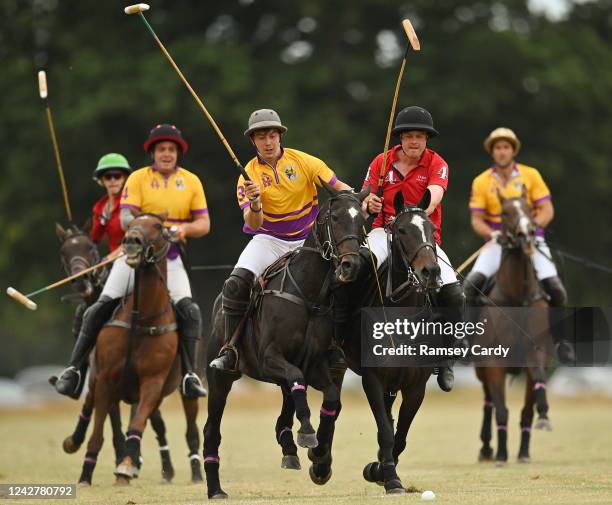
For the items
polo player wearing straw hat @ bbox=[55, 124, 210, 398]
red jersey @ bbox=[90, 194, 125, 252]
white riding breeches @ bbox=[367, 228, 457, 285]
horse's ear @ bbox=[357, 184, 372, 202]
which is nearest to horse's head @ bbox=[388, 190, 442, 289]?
horse's ear @ bbox=[357, 184, 372, 202]

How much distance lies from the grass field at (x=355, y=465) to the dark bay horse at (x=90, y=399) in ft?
0.96

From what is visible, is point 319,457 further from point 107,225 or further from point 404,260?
point 107,225

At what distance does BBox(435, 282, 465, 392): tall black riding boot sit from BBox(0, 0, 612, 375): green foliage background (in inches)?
771

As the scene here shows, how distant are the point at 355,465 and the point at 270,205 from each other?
201 inches

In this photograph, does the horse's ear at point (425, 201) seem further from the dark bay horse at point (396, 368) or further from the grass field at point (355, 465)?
the grass field at point (355, 465)

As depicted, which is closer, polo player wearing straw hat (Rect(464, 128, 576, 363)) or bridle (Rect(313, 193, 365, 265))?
bridle (Rect(313, 193, 365, 265))

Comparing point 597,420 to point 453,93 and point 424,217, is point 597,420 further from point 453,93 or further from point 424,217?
point 424,217

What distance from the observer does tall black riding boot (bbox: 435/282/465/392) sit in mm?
11953

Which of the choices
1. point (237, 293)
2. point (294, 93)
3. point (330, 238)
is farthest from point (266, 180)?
point (294, 93)

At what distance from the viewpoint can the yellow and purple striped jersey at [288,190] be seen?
40.2ft

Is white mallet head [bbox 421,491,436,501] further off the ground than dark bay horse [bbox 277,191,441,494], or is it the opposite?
dark bay horse [bbox 277,191,441,494]

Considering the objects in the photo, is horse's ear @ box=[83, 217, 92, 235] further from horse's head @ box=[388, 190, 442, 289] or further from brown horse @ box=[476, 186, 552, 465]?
horse's head @ box=[388, 190, 442, 289]

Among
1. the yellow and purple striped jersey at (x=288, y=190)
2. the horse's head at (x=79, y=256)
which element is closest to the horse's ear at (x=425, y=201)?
the yellow and purple striped jersey at (x=288, y=190)

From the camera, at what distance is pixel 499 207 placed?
55.9ft
